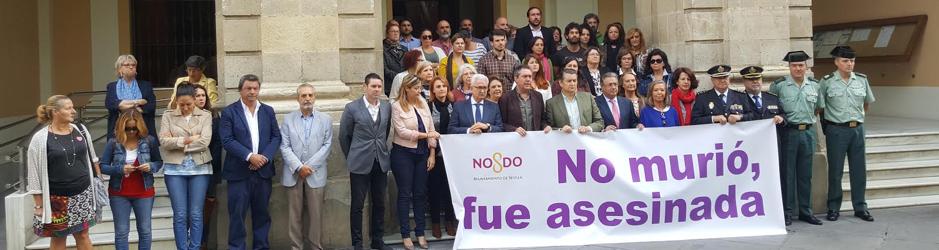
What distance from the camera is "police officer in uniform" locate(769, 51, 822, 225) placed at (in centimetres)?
926

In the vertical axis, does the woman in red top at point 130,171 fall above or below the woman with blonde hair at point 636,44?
below

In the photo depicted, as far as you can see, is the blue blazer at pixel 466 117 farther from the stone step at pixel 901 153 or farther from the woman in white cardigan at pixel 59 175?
the stone step at pixel 901 153

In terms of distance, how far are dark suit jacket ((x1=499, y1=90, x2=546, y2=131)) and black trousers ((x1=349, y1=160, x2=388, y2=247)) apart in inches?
51.3

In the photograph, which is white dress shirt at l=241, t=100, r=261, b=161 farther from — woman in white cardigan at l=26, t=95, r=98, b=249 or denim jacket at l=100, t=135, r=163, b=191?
woman in white cardigan at l=26, t=95, r=98, b=249

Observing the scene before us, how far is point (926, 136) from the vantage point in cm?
1216

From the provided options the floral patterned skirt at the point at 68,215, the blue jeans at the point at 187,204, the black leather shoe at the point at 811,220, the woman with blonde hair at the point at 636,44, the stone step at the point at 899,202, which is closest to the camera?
the floral patterned skirt at the point at 68,215

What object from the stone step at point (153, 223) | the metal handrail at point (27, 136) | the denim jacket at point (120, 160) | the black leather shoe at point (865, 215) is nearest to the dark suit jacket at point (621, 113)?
the black leather shoe at point (865, 215)

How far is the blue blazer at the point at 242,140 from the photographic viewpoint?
25.9 feet

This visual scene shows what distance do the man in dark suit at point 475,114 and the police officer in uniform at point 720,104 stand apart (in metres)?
2.12

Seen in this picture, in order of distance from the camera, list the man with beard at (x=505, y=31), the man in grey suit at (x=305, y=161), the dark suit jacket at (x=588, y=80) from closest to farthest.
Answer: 1. the man in grey suit at (x=305, y=161)
2. the dark suit jacket at (x=588, y=80)
3. the man with beard at (x=505, y=31)

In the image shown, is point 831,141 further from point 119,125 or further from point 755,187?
point 119,125

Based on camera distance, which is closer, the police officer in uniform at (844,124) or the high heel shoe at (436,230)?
the high heel shoe at (436,230)


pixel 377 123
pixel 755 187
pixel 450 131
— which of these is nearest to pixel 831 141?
pixel 755 187

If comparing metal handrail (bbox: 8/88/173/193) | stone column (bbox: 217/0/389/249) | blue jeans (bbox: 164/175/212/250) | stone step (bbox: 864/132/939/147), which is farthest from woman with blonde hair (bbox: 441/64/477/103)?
stone step (bbox: 864/132/939/147)
